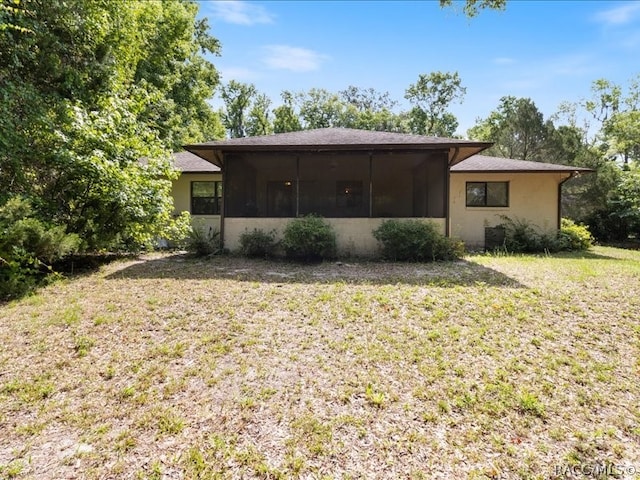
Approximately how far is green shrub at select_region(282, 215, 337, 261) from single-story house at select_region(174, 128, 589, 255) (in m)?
0.74

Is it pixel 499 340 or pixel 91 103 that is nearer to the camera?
pixel 499 340

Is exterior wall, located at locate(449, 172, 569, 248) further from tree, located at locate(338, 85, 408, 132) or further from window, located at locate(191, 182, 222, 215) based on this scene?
tree, located at locate(338, 85, 408, 132)

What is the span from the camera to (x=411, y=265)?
823 centimetres

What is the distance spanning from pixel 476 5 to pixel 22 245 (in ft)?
30.1

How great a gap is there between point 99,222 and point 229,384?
6.33 m

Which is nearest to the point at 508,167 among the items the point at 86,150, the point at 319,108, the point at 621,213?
the point at 621,213

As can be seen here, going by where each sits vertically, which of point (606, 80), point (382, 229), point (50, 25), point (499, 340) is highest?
point (606, 80)

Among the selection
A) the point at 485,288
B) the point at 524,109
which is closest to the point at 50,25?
the point at 485,288

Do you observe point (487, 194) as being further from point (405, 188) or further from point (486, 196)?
point (405, 188)

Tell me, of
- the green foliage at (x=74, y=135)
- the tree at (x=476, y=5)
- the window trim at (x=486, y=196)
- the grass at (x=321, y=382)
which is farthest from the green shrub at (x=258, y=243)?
the window trim at (x=486, y=196)

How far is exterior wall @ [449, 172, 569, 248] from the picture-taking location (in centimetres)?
1270

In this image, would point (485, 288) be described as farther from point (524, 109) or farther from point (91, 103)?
point (524, 109)

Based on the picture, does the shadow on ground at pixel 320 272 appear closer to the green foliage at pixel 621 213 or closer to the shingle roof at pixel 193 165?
the shingle roof at pixel 193 165

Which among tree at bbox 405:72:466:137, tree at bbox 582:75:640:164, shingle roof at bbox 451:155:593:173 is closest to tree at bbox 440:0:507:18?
shingle roof at bbox 451:155:593:173
